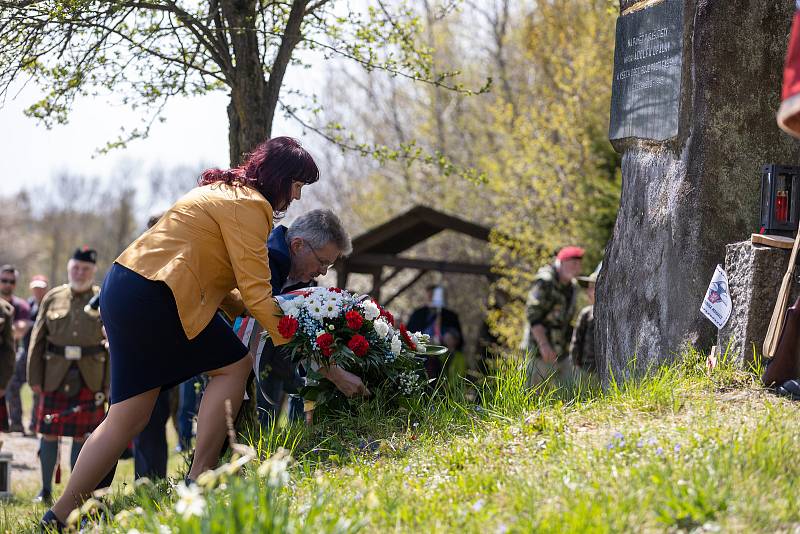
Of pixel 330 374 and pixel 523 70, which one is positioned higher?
pixel 523 70

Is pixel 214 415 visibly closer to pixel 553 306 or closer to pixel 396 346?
pixel 396 346

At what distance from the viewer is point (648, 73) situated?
207 inches

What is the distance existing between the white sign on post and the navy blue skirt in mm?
2423

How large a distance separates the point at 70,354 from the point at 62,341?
12 cm

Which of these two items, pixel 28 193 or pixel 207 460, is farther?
pixel 28 193

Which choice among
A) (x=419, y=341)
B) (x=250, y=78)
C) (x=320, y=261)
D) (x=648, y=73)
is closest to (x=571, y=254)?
(x=648, y=73)

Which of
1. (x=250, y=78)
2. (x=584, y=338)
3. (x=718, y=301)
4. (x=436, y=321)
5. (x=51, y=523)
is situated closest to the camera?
(x=51, y=523)

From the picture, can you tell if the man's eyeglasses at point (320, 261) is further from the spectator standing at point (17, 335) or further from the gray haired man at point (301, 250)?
the spectator standing at point (17, 335)

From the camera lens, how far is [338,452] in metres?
4.19

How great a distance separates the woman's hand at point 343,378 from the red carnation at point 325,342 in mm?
94

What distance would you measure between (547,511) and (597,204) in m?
8.82

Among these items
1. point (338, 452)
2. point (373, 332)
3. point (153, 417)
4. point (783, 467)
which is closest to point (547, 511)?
point (783, 467)

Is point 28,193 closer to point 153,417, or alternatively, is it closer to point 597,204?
point 597,204

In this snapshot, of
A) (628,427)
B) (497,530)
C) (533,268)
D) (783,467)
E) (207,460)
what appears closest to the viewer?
(497,530)
